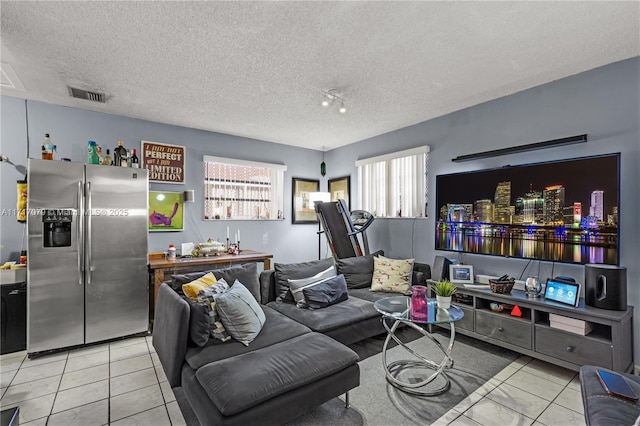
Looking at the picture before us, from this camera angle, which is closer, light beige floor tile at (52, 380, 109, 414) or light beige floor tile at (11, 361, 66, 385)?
light beige floor tile at (52, 380, 109, 414)

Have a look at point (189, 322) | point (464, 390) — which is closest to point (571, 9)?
Answer: point (464, 390)

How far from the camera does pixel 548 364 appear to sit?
2.73m

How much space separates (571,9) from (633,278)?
2.18 metres

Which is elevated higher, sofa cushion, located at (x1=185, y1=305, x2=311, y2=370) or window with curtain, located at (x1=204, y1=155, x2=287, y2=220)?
window with curtain, located at (x1=204, y1=155, x2=287, y2=220)

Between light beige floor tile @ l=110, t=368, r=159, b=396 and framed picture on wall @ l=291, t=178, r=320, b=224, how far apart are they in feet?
10.8

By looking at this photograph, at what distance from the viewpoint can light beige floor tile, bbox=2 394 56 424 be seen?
6.51 ft

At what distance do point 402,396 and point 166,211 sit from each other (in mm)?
3614

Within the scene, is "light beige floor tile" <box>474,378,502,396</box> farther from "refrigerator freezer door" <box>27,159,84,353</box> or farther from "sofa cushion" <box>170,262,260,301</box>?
"refrigerator freezer door" <box>27,159,84,353</box>

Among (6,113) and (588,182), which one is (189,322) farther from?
(588,182)

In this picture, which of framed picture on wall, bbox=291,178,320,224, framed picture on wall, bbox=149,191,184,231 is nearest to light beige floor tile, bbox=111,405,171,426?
framed picture on wall, bbox=149,191,184,231

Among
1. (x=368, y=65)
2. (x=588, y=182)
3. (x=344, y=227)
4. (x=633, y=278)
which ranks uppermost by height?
(x=368, y=65)

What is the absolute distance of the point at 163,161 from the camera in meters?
4.14

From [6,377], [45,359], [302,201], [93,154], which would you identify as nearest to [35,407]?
[6,377]

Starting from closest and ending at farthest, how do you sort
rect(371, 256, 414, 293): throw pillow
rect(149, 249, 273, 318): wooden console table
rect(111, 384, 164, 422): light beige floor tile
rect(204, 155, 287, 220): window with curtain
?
rect(111, 384, 164, 422): light beige floor tile → rect(149, 249, 273, 318): wooden console table → rect(371, 256, 414, 293): throw pillow → rect(204, 155, 287, 220): window with curtain
